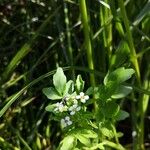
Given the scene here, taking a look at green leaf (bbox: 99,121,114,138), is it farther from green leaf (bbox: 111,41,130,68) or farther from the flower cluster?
green leaf (bbox: 111,41,130,68)

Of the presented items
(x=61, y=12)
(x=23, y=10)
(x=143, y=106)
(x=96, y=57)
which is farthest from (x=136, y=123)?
(x=23, y=10)

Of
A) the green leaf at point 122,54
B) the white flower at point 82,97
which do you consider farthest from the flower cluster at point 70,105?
the green leaf at point 122,54

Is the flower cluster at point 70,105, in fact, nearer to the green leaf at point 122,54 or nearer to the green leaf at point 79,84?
the green leaf at point 79,84

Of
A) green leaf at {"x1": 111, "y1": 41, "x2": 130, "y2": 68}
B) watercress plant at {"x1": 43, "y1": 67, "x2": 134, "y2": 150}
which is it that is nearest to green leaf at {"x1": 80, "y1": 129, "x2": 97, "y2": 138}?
watercress plant at {"x1": 43, "y1": 67, "x2": 134, "y2": 150}

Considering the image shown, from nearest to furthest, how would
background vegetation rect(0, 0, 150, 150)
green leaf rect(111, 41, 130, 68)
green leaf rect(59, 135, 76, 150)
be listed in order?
green leaf rect(59, 135, 76, 150) → green leaf rect(111, 41, 130, 68) → background vegetation rect(0, 0, 150, 150)

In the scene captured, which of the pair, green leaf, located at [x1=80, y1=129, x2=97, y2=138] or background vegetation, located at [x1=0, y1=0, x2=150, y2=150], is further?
background vegetation, located at [x1=0, y1=0, x2=150, y2=150]

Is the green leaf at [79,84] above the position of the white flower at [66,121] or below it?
above

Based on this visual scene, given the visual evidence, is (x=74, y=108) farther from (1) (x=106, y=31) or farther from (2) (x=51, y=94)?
(1) (x=106, y=31)

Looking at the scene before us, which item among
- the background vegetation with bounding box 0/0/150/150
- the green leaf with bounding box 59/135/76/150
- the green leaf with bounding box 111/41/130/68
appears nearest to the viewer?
the green leaf with bounding box 59/135/76/150
